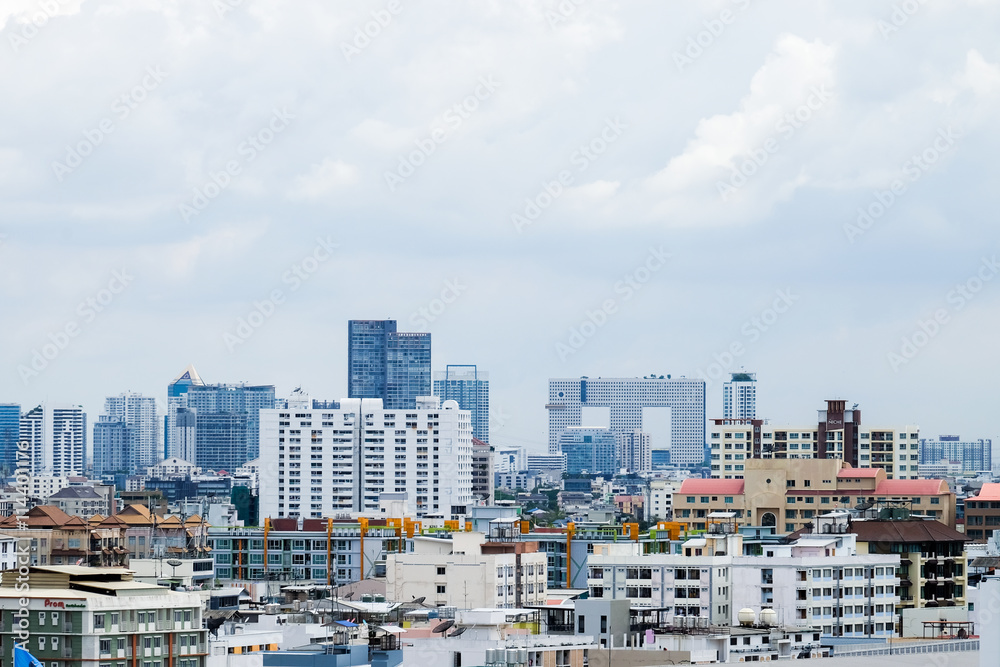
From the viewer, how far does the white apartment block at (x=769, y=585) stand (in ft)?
168

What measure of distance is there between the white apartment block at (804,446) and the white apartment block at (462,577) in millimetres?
62571

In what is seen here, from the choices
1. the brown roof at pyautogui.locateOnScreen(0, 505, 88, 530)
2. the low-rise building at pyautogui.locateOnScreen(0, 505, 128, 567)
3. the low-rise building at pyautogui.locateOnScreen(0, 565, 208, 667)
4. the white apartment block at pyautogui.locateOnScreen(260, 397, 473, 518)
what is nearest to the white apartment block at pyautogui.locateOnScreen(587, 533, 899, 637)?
the low-rise building at pyautogui.locateOnScreen(0, 565, 208, 667)

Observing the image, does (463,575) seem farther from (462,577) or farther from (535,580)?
(535,580)

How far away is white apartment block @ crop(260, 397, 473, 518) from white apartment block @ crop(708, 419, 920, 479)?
20746mm

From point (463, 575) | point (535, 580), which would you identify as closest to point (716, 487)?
point (535, 580)

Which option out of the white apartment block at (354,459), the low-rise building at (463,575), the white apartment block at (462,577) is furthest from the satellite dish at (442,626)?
the white apartment block at (354,459)

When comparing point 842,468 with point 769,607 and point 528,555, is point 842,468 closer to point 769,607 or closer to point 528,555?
point 528,555

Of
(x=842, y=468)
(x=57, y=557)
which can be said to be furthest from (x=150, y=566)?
(x=842, y=468)

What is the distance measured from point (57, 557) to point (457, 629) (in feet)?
110

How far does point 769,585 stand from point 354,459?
89.4m

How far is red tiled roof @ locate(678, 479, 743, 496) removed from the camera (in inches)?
3841

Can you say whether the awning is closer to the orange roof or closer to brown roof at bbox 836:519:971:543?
brown roof at bbox 836:519:971:543

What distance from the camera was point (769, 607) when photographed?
50812 millimetres

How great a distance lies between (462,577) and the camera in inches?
2234
